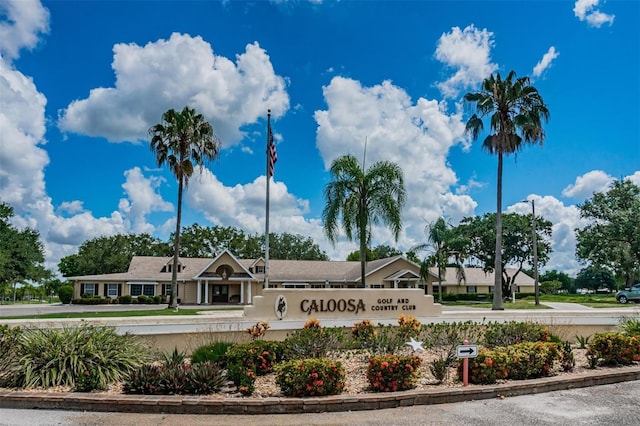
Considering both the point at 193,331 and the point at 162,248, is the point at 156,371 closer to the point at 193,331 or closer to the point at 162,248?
the point at 193,331

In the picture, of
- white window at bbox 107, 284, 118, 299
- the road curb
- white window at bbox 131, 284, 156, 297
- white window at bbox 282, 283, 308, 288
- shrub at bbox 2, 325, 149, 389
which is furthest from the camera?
white window at bbox 282, 283, 308, 288

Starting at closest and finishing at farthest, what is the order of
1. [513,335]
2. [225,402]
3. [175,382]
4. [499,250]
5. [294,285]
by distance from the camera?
[225,402] → [175,382] → [513,335] → [499,250] → [294,285]

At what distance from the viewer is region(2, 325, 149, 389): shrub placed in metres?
8.13

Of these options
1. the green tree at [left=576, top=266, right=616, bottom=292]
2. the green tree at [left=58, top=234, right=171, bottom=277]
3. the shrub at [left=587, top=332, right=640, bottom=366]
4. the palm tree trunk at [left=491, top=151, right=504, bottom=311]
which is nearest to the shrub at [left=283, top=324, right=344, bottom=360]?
the shrub at [left=587, top=332, right=640, bottom=366]

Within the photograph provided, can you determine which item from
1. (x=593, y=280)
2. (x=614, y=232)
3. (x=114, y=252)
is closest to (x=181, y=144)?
(x=614, y=232)

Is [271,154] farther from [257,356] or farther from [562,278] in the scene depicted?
[562,278]

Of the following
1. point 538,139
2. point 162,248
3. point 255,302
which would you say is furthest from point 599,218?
point 162,248

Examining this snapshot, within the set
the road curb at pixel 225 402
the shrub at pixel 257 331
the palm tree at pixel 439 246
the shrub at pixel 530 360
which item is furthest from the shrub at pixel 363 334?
the palm tree at pixel 439 246

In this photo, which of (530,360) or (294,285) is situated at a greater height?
(294,285)

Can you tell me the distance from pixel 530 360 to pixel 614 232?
36.3 metres

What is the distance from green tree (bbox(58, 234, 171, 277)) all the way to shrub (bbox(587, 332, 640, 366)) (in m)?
64.3

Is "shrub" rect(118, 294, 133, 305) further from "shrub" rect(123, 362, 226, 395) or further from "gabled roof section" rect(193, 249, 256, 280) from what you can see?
"shrub" rect(123, 362, 226, 395)

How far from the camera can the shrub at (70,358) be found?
26.7ft

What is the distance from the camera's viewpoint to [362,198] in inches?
870
